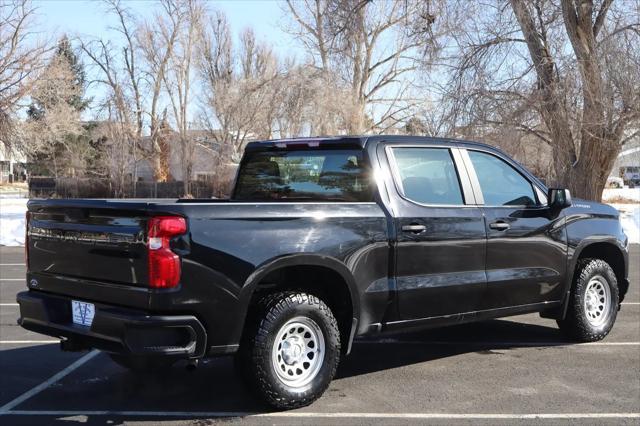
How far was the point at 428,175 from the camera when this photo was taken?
5957mm

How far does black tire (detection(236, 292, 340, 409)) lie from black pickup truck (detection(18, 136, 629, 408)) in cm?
1

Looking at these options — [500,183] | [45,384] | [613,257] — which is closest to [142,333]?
[45,384]

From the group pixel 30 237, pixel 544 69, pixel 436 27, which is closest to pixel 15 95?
pixel 436 27

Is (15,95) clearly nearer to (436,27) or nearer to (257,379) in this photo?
(436,27)

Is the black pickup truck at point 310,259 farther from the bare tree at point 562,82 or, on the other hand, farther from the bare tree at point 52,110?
the bare tree at point 52,110

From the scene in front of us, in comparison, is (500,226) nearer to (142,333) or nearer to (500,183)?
(500,183)

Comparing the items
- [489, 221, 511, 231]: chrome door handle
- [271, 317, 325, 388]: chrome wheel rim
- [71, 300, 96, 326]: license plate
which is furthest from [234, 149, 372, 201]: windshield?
[71, 300, 96, 326]: license plate

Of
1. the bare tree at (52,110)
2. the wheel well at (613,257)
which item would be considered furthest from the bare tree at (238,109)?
the wheel well at (613,257)

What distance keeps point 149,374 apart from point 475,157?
11.4 ft

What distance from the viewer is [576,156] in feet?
75.9

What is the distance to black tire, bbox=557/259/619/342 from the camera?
6.97 meters

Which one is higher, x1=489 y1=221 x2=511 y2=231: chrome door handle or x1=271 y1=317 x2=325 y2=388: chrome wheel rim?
x1=489 y1=221 x2=511 y2=231: chrome door handle

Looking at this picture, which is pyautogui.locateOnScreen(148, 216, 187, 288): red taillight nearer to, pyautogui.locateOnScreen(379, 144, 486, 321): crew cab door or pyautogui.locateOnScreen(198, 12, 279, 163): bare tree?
pyautogui.locateOnScreen(379, 144, 486, 321): crew cab door

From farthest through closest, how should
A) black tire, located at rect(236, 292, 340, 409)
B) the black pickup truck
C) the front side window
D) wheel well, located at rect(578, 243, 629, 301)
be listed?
wheel well, located at rect(578, 243, 629, 301) < the front side window < black tire, located at rect(236, 292, 340, 409) < the black pickup truck
